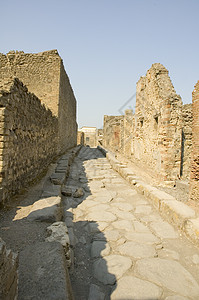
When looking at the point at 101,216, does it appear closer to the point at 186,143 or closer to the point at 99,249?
the point at 99,249

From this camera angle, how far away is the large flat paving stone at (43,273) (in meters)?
1.22

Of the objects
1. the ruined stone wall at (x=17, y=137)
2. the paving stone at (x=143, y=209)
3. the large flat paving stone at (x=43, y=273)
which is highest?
the ruined stone wall at (x=17, y=137)

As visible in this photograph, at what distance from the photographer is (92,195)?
15.3 ft

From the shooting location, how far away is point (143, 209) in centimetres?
369

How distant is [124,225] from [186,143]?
533 centimetres

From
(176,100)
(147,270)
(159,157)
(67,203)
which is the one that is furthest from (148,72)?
(147,270)

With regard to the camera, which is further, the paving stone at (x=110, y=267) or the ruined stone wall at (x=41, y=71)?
the ruined stone wall at (x=41, y=71)

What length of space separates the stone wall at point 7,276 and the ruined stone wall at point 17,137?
181 cm

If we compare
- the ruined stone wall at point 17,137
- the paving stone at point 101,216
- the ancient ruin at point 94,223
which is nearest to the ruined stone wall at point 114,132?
the ancient ruin at point 94,223

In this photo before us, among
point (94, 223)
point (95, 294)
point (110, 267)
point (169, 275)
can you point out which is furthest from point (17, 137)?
point (169, 275)

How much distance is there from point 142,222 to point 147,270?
48.9 inches

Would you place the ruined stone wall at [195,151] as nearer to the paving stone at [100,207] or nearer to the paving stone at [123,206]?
the paving stone at [123,206]

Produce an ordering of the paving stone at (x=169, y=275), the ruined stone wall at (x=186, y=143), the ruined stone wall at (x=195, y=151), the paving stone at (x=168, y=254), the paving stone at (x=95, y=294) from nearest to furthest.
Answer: the paving stone at (x=95, y=294), the paving stone at (x=169, y=275), the paving stone at (x=168, y=254), the ruined stone wall at (x=195, y=151), the ruined stone wall at (x=186, y=143)

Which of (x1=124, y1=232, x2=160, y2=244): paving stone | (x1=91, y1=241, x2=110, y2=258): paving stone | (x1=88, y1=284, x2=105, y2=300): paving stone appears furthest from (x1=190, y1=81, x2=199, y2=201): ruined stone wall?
(x1=88, y1=284, x2=105, y2=300): paving stone
